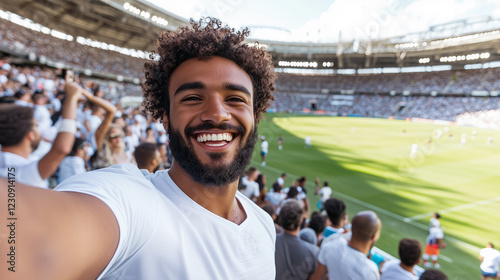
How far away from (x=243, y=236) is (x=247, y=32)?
1.65 metres

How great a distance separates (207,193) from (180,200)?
181 millimetres

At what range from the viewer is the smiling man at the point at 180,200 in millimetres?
748

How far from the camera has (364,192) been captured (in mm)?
13734

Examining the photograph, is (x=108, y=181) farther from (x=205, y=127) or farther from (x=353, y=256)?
(x=353, y=256)

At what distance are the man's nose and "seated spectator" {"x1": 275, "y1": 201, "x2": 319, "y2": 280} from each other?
2.43 meters

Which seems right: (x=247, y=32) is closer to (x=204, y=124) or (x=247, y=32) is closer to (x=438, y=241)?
(x=204, y=124)

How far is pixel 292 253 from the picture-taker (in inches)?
139

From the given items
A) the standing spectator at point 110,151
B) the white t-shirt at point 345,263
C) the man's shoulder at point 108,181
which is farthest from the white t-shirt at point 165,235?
the standing spectator at point 110,151

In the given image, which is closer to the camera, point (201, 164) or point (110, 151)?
point (201, 164)

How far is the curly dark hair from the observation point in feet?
5.91

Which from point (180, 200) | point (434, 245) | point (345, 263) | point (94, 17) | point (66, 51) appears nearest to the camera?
point (180, 200)

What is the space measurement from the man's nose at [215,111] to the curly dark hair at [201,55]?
359 mm

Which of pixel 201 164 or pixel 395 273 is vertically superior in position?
pixel 201 164

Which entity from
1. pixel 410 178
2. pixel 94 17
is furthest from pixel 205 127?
pixel 94 17
